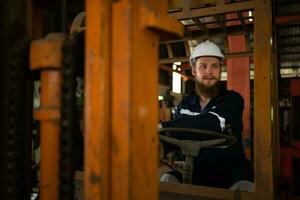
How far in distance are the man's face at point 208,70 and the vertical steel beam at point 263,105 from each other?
0.82 m

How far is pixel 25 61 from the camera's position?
1.03m

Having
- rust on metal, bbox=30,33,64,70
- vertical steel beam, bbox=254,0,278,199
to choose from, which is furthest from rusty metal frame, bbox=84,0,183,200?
vertical steel beam, bbox=254,0,278,199

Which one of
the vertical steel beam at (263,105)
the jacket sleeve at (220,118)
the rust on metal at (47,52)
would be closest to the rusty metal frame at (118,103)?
the rust on metal at (47,52)

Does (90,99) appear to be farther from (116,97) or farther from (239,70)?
(239,70)

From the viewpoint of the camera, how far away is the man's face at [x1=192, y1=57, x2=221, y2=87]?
254 centimetres

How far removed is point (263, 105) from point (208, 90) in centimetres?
85

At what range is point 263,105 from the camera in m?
1.70

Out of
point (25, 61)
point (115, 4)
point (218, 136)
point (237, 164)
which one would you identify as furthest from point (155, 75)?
point (237, 164)

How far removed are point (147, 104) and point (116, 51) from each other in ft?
0.57

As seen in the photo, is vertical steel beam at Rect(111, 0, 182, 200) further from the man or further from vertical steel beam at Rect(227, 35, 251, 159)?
vertical steel beam at Rect(227, 35, 251, 159)

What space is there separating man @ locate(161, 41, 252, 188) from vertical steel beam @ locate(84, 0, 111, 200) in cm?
118

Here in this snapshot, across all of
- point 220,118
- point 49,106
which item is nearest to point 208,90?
point 220,118

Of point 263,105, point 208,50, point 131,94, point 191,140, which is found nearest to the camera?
point 131,94

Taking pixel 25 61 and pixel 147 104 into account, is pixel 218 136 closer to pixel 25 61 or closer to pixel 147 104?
pixel 147 104
